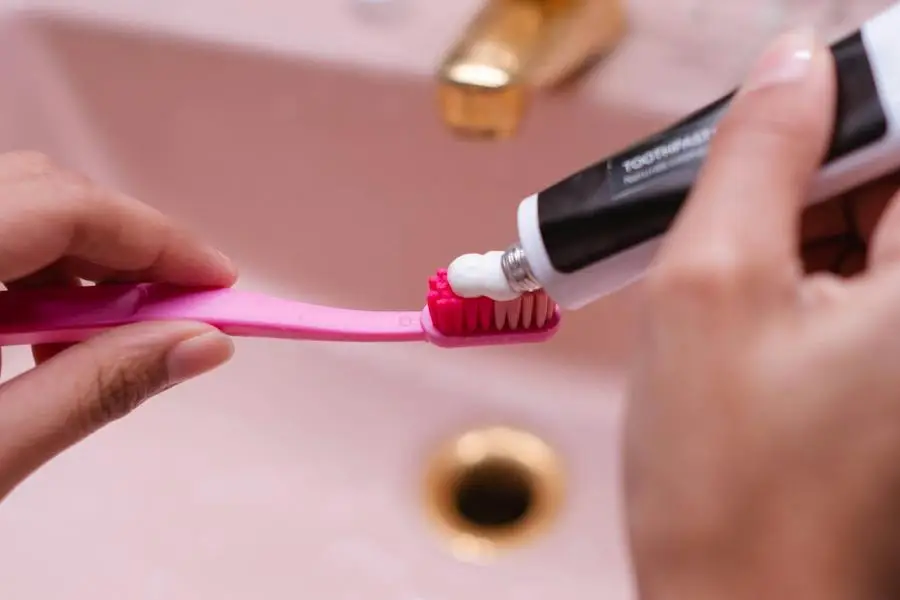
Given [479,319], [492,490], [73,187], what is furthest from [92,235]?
[492,490]

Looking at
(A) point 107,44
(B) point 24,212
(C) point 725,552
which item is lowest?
(C) point 725,552

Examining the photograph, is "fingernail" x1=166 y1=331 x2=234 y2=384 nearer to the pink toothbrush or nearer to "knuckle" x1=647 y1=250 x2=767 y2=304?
the pink toothbrush

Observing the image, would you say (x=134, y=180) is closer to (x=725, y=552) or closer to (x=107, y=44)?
(x=107, y=44)

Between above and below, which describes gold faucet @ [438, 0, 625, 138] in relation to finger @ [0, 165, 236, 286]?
above

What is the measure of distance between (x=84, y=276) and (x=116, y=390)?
3.7 inches

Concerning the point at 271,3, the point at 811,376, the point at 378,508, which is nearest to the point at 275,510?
the point at 378,508

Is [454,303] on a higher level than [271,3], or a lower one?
lower

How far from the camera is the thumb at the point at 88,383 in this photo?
0.35 m

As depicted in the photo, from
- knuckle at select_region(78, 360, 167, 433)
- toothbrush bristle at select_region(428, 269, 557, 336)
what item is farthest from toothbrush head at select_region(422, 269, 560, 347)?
knuckle at select_region(78, 360, 167, 433)

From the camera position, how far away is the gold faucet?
1.46 ft

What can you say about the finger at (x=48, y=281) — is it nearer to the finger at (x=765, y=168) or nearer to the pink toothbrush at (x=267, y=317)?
the pink toothbrush at (x=267, y=317)

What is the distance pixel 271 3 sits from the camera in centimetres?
52

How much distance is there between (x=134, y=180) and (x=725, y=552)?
444mm

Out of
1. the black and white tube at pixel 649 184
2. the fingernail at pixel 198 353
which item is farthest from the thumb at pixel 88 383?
the black and white tube at pixel 649 184
